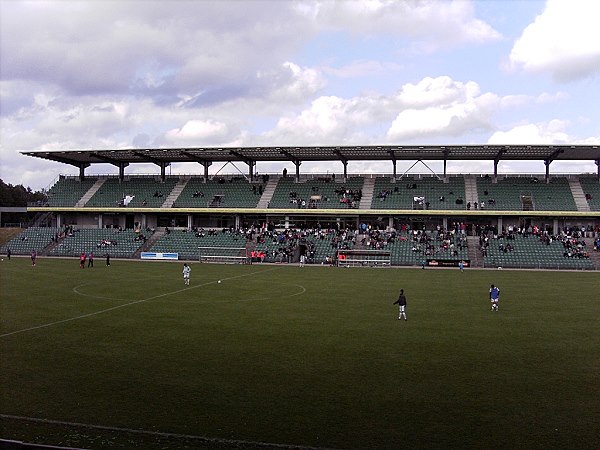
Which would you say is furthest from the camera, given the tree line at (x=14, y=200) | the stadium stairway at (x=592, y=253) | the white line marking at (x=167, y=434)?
the tree line at (x=14, y=200)

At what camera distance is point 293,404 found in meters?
11.2

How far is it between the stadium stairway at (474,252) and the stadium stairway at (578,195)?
1264 centimetres

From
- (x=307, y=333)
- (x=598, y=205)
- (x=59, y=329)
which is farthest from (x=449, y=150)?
(x=59, y=329)

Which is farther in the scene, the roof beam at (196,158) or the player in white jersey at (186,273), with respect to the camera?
the roof beam at (196,158)

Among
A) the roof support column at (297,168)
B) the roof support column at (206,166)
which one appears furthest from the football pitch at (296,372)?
the roof support column at (206,166)

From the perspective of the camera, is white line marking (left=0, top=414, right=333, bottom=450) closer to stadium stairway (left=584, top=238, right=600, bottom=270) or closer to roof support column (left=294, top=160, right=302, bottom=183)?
stadium stairway (left=584, top=238, right=600, bottom=270)

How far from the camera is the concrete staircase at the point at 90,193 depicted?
238 feet

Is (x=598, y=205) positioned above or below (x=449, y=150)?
below

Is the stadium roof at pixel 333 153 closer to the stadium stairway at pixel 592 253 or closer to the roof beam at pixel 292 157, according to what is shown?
the roof beam at pixel 292 157

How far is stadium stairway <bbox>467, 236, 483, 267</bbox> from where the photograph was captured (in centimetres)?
5469

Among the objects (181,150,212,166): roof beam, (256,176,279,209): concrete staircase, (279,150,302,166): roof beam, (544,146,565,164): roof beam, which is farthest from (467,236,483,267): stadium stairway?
(181,150,212,166): roof beam

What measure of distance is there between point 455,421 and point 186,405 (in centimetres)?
559

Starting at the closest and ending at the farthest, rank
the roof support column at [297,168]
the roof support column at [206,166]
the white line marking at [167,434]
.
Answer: the white line marking at [167,434]
the roof support column at [297,168]
the roof support column at [206,166]

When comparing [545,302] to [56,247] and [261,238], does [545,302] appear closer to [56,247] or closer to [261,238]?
[261,238]
